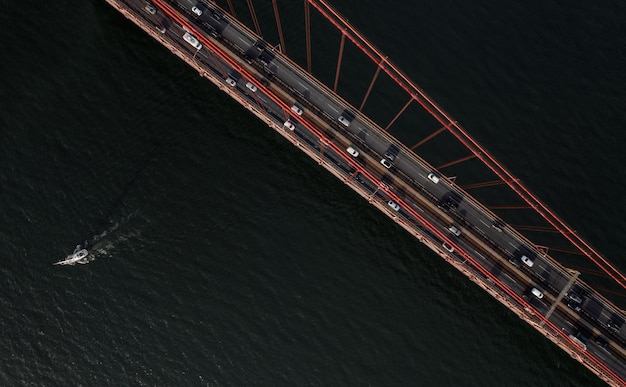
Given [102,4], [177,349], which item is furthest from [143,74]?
[177,349]

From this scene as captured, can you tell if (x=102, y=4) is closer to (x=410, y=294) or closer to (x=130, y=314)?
(x=130, y=314)

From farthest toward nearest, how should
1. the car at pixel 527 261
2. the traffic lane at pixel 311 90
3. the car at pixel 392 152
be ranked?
the traffic lane at pixel 311 90, the car at pixel 392 152, the car at pixel 527 261

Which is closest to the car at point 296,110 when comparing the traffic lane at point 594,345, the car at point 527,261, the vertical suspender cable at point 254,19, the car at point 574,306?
the vertical suspender cable at point 254,19

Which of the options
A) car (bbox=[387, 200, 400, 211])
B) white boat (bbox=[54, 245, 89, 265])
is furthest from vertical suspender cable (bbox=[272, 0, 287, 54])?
white boat (bbox=[54, 245, 89, 265])

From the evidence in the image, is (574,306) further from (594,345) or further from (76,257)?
(76,257)

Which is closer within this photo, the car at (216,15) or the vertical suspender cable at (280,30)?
the car at (216,15)

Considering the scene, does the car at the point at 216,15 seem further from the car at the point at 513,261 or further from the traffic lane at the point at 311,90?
the car at the point at 513,261
